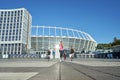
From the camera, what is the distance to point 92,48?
428 feet

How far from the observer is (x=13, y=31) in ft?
321

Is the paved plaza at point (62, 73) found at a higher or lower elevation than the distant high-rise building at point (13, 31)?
lower

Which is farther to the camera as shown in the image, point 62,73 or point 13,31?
point 13,31

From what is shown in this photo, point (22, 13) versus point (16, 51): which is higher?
point (22, 13)

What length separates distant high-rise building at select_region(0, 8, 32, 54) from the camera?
3780 inches

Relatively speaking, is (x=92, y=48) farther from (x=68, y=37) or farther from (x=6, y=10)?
(x=6, y=10)

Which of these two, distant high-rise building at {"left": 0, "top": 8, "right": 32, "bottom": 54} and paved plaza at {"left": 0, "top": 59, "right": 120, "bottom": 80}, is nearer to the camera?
paved plaza at {"left": 0, "top": 59, "right": 120, "bottom": 80}

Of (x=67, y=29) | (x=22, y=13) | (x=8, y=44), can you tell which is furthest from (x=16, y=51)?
(x=67, y=29)

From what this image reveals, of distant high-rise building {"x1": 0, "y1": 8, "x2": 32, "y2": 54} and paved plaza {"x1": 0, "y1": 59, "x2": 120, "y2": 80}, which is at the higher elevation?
distant high-rise building {"x1": 0, "y1": 8, "x2": 32, "y2": 54}

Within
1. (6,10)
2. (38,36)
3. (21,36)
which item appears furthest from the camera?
(38,36)

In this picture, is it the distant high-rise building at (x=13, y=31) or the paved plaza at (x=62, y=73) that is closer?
the paved plaza at (x=62, y=73)

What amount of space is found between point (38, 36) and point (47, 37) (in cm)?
518

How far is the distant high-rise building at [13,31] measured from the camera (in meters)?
96.0

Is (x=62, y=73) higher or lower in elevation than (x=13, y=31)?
lower
